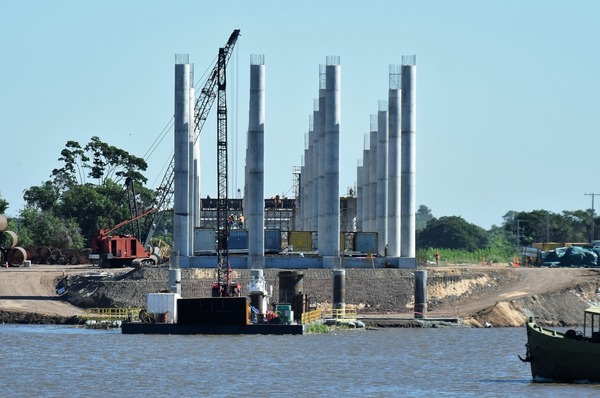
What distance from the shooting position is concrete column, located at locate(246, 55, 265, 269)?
363ft

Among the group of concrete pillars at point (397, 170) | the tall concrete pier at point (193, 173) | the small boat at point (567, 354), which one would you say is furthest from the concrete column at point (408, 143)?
the small boat at point (567, 354)

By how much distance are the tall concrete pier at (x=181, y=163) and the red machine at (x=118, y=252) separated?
2019cm

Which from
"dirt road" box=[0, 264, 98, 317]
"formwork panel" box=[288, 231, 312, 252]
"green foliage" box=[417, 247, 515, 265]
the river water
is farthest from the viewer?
"green foliage" box=[417, 247, 515, 265]

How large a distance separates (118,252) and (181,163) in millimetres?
23739

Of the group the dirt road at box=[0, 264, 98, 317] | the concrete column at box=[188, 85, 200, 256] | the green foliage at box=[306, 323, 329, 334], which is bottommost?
the green foliage at box=[306, 323, 329, 334]

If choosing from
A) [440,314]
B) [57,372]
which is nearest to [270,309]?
[440,314]

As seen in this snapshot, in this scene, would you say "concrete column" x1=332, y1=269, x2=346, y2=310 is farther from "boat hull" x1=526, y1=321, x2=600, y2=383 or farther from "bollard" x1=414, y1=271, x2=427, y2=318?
"boat hull" x1=526, y1=321, x2=600, y2=383

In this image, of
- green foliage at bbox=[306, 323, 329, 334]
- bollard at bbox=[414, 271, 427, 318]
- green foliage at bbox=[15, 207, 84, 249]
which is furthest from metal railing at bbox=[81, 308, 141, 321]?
green foliage at bbox=[15, 207, 84, 249]

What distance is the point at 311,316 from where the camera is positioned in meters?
97.6

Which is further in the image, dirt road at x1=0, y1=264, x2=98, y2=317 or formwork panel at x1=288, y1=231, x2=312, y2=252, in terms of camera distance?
formwork panel at x1=288, y1=231, x2=312, y2=252

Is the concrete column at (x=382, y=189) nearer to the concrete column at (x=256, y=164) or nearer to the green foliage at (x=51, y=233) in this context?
the concrete column at (x=256, y=164)

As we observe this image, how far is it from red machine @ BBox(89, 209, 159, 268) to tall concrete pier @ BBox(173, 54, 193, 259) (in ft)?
66.2

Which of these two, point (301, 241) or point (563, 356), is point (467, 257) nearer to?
point (301, 241)

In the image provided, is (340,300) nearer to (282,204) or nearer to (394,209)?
(394,209)
